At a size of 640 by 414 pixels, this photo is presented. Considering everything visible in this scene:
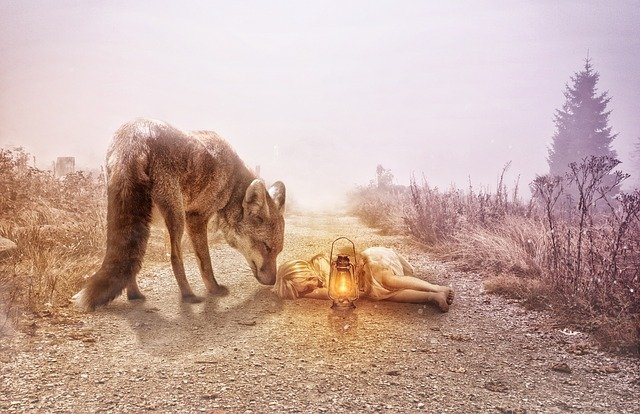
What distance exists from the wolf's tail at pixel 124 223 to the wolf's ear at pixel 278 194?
135 centimetres

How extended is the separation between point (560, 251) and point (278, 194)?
10.1ft

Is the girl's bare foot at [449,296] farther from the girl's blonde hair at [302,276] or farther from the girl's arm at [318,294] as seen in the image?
the girl's arm at [318,294]

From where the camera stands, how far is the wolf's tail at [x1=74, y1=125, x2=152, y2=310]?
332cm

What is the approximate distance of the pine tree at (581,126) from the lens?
20531 millimetres

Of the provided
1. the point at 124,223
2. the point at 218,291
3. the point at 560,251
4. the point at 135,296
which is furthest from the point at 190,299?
the point at 560,251

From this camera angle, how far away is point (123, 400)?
229cm

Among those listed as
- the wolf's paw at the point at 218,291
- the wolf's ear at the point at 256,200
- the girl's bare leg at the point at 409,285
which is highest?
the wolf's ear at the point at 256,200

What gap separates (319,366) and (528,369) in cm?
134

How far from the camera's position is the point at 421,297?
399 cm

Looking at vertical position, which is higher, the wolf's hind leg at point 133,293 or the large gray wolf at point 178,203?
the large gray wolf at point 178,203

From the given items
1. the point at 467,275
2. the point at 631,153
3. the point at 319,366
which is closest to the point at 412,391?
the point at 319,366

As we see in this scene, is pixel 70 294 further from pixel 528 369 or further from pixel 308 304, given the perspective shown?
pixel 528 369

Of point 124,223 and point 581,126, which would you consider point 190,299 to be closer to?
point 124,223

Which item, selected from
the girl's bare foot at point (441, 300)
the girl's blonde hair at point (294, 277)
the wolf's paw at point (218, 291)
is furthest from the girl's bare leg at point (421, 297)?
the wolf's paw at point (218, 291)
